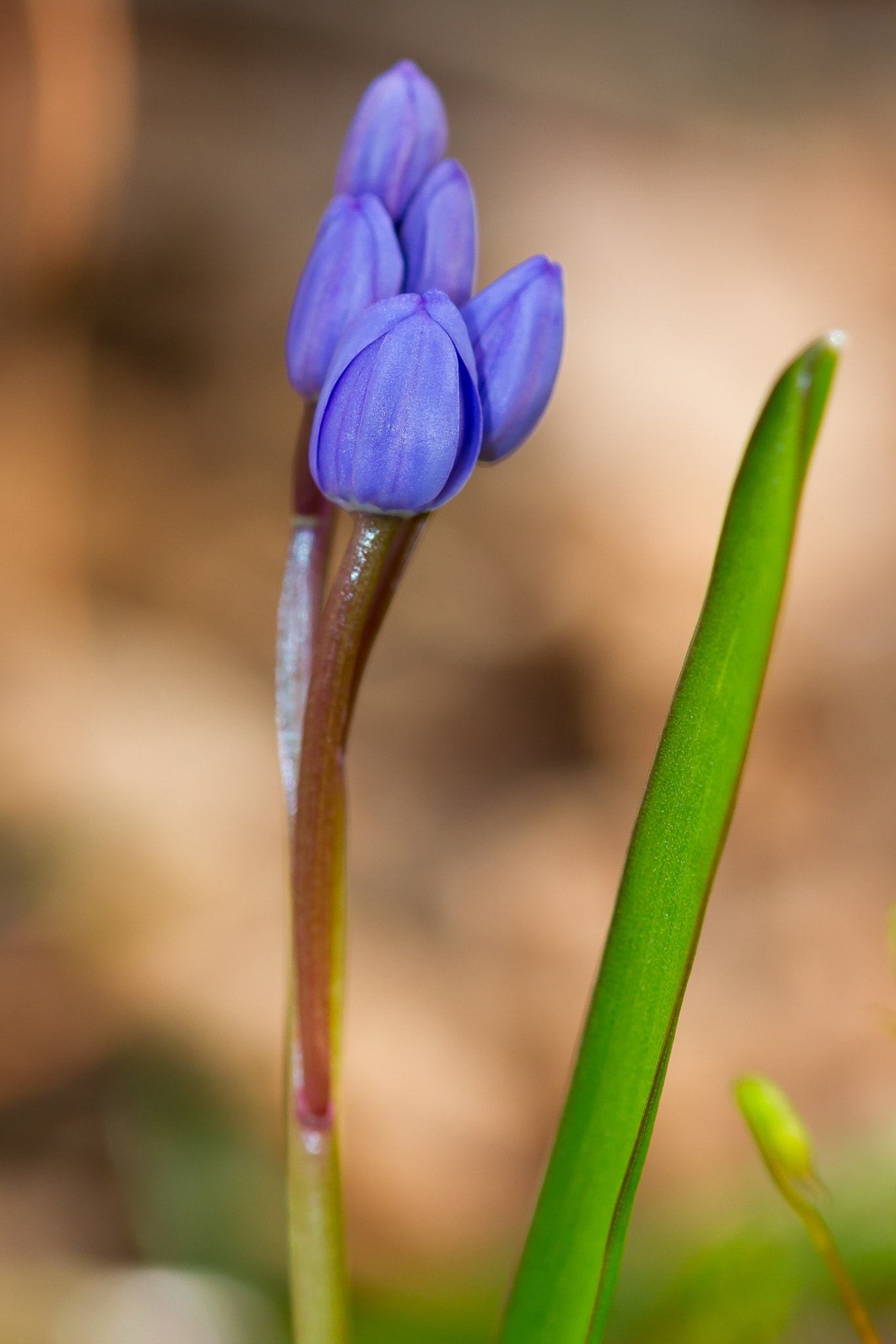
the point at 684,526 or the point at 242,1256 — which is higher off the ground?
the point at 684,526

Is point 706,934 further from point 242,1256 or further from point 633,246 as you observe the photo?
point 633,246

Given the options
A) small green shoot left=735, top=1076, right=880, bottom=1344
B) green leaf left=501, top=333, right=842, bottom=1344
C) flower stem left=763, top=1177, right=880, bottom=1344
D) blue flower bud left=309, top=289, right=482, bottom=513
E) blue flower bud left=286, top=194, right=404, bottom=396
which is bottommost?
flower stem left=763, top=1177, right=880, bottom=1344

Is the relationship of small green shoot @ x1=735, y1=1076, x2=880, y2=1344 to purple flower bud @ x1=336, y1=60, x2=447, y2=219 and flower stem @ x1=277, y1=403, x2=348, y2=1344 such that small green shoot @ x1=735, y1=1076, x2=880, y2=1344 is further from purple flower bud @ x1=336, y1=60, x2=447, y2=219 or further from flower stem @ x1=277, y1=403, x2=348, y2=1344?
purple flower bud @ x1=336, y1=60, x2=447, y2=219

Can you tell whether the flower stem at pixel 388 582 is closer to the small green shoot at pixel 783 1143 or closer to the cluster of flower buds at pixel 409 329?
the cluster of flower buds at pixel 409 329

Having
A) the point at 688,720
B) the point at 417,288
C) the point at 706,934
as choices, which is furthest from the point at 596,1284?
the point at 706,934

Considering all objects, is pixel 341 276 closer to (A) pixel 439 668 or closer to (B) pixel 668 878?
(B) pixel 668 878

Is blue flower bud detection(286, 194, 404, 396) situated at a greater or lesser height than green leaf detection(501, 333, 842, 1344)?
greater

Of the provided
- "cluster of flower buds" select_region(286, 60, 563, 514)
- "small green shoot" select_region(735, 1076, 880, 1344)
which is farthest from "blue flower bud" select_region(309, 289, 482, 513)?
"small green shoot" select_region(735, 1076, 880, 1344)

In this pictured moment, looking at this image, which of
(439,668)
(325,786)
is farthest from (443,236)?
(439,668)
